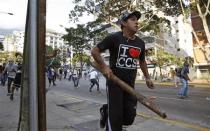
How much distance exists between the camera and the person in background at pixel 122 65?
4.91 meters

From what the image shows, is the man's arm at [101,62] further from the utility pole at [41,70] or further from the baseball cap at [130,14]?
the utility pole at [41,70]

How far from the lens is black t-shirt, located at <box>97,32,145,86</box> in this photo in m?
4.98

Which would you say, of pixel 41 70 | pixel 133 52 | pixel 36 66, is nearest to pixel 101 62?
pixel 133 52

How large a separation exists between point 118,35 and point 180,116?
17.1 ft

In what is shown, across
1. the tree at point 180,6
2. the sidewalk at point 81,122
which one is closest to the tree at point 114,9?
the tree at point 180,6

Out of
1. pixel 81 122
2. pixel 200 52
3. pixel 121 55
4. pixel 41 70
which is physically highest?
pixel 200 52

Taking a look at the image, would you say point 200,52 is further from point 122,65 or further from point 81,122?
point 122,65

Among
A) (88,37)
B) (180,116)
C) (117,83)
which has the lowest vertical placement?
(180,116)

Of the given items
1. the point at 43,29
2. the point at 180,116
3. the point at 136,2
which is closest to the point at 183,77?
the point at 180,116

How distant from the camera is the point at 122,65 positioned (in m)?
4.99

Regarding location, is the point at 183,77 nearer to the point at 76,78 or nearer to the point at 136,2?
the point at 76,78

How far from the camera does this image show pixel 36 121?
384 centimetres

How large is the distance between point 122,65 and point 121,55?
0.13 meters

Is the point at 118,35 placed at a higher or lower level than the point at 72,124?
higher
